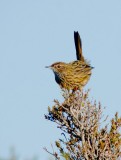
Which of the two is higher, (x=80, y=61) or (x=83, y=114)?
(x=80, y=61)

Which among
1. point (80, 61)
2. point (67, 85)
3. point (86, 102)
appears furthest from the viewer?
point (80, 61)

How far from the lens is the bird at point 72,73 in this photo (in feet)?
36.4

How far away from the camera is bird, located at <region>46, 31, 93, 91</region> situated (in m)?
11.1

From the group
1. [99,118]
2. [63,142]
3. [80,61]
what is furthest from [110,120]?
[80,61]

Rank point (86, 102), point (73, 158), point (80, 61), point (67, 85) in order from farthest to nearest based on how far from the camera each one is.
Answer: point (80, 61), point (67, 85), point (86, 102), point (73, 158)

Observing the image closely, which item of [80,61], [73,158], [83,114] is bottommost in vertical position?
[73,158]

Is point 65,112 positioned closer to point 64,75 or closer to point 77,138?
point 77,138

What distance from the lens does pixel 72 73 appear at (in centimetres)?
1142

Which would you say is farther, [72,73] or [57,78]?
[72,73]

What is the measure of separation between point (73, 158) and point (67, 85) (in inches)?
105

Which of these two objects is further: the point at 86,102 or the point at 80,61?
the point at 80,61

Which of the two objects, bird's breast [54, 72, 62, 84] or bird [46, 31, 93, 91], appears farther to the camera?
bird [46, 31, 93, 91]

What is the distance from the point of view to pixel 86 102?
30.5 feet

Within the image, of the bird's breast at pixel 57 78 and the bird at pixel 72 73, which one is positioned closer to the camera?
the bird's breast at pixel 57 78
